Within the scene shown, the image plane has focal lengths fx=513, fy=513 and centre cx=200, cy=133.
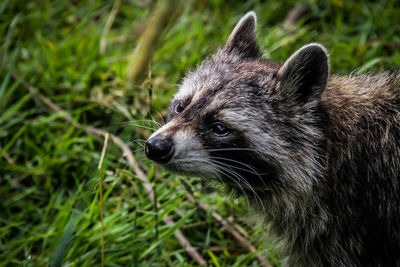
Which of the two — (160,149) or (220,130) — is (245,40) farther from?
(160,149)

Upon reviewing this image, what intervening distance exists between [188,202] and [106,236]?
0.94m

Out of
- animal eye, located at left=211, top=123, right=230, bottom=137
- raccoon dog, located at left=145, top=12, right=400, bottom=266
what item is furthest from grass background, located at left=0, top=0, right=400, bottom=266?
animal eye, located at left=211, top=123, right=230, bottom=137

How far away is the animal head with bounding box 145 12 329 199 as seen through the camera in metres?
3.83

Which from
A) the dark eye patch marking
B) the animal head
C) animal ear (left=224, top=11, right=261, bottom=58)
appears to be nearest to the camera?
the animal head

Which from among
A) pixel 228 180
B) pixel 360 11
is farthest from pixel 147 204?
pixel 360 11

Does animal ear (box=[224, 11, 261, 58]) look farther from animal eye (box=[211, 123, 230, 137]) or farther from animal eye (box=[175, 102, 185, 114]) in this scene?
animal eye (box=[211, 123, 230, 137])

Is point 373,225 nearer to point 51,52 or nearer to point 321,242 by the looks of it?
point 321,242

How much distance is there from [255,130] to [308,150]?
1.48ft

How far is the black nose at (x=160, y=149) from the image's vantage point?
371 cm

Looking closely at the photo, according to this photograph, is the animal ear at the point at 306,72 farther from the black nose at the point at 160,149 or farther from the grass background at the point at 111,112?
the black nose at the point at 160,149

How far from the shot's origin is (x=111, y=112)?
6191 mm

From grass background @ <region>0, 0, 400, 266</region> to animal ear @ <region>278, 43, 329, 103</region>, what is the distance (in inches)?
37.7

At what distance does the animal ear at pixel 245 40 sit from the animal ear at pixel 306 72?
0.76 metres

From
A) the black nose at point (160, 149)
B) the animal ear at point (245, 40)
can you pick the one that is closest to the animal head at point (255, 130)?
the black nose at point (160, 149)
